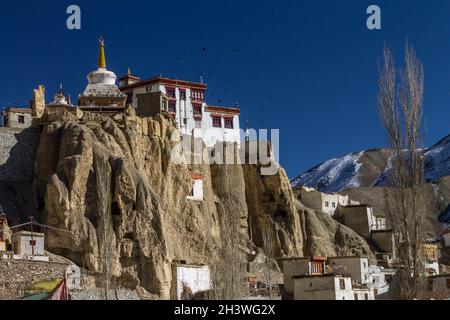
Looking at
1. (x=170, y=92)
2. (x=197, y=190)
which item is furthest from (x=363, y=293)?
(x=170, y=92)

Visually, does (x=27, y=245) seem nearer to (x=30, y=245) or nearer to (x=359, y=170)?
(x=30, y=245)

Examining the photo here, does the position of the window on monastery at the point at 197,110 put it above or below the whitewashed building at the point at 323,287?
above

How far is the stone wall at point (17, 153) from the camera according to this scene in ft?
154

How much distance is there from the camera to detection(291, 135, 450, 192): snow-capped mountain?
14032 centimetres

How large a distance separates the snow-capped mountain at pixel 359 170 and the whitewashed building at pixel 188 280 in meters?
94.8

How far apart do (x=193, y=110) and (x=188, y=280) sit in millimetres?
24471

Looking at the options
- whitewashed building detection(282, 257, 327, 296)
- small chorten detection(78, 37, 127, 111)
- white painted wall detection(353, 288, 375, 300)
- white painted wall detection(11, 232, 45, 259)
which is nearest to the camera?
white painted wall detection(353, 288, 375, 300)

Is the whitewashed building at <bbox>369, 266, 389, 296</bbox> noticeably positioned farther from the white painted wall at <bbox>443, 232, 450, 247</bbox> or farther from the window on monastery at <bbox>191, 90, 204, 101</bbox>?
the window on monastery at <bbox>191, 90, 204, 101</bbox>

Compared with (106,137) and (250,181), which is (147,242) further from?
(250,181)

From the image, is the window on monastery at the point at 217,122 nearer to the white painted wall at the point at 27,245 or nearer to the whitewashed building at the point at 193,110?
the whitewashed building at the point at 193,110

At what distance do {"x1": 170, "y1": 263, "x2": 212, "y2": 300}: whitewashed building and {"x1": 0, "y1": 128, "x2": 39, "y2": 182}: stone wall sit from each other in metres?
10.9

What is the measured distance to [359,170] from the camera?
16038 centimetres

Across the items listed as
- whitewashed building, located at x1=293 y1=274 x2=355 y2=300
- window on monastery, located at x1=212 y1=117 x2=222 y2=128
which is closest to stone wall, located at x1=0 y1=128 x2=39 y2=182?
whitewashed building, located at x1=293 y1=274 x2=355 y2=300

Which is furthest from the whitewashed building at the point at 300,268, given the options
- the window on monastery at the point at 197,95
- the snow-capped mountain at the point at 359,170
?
the snow-capped mountain at the point at 359,170
